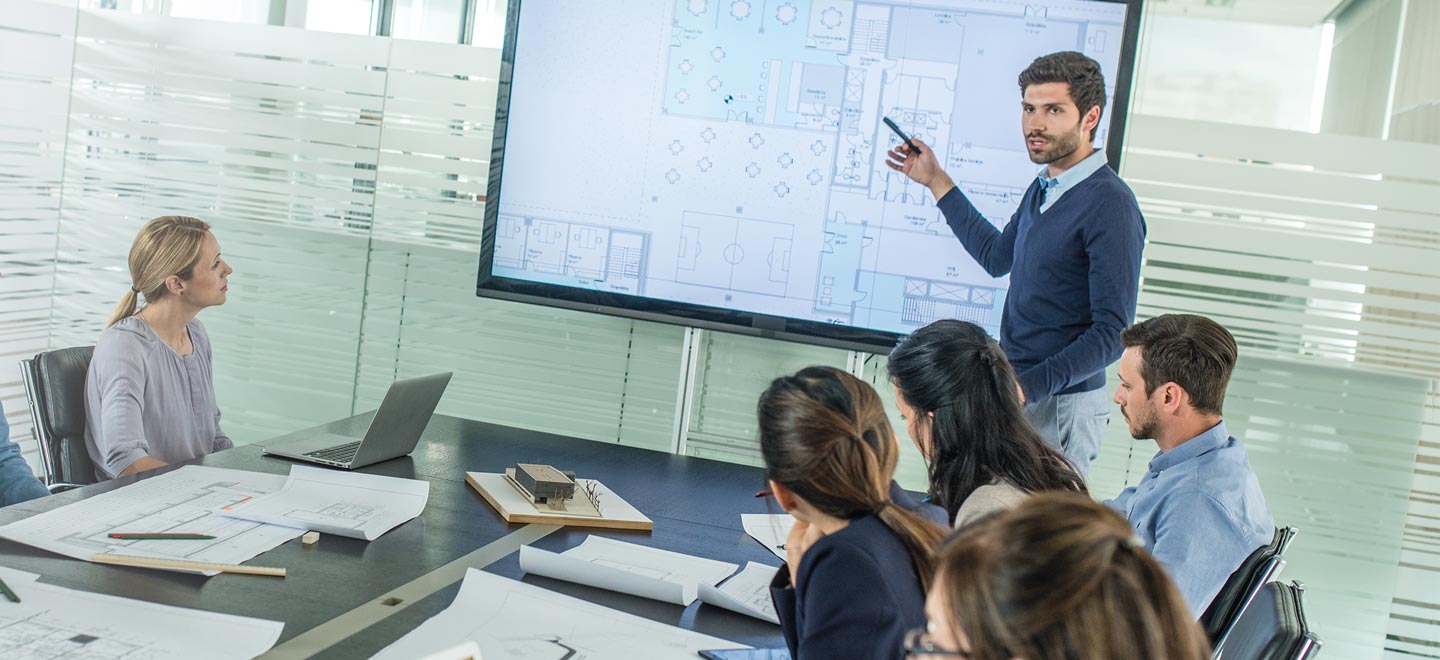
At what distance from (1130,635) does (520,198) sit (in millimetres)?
3338

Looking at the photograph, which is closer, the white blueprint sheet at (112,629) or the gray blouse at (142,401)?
the white blueprint sheet at (112,629)

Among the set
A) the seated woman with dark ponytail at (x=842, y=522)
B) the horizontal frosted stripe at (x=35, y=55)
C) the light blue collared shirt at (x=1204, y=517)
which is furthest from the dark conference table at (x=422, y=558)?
the horizontal frosted stripe at (x=35, y=55)

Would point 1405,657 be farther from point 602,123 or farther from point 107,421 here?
point 107,421

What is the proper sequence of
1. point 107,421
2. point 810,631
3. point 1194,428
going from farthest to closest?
point 107,421 → point 1194,428 → point 810,631

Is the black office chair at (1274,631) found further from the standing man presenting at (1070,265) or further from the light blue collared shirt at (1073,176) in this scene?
the light blue collared shirt at (1073,176)

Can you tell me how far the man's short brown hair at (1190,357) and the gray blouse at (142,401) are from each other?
7.01 ft

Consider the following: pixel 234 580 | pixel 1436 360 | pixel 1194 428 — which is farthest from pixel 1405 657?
pixel 234 580

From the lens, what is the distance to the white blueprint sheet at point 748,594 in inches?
68.8

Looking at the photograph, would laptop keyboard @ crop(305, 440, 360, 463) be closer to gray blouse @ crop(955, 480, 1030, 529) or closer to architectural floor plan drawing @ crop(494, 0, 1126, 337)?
gray blouse @ crop(955, 480, 1030, 529)

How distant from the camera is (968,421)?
2004mm

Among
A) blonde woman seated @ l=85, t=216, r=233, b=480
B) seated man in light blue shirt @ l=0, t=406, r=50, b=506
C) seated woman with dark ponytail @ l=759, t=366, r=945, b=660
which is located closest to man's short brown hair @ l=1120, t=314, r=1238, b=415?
seated woman with dark ponytail @ l=759, t=366, r=945, b=660

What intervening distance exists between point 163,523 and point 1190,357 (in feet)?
6.00

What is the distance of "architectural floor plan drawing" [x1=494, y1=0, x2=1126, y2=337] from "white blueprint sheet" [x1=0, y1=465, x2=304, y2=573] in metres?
1.88

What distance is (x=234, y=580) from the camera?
1.62m
